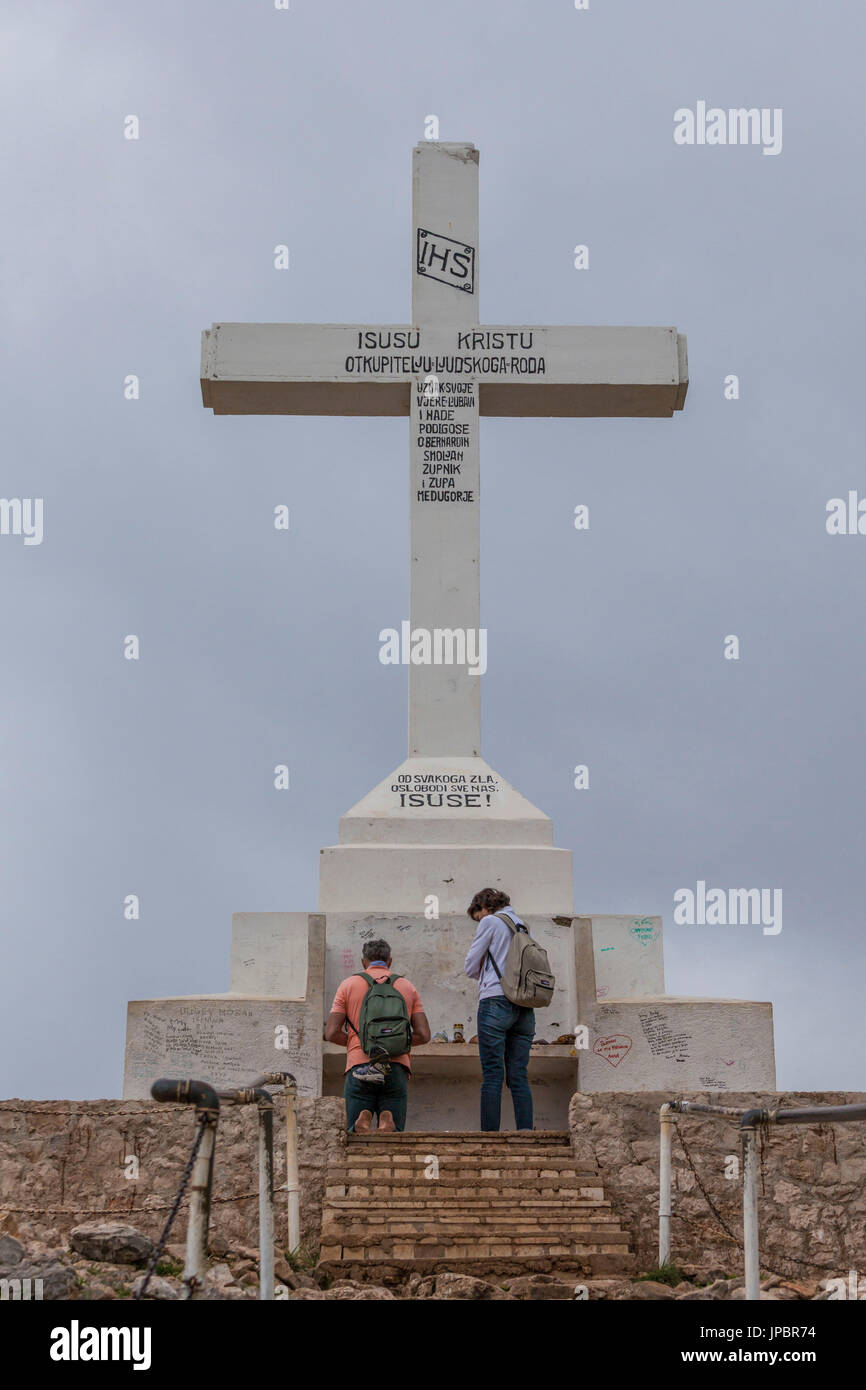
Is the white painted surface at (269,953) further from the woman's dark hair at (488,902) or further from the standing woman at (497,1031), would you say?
the standing woman at (497,1031)

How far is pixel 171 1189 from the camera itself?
22.8ft

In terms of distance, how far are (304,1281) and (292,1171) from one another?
0.75 m

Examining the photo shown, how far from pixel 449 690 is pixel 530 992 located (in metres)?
3.18

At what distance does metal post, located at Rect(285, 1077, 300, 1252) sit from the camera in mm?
6527

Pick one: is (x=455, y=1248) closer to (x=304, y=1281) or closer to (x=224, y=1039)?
(x=304, y=1281)

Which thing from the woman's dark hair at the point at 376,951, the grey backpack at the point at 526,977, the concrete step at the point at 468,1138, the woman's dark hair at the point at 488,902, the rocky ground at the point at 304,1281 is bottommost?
the rocky ground at the point at 304,1281

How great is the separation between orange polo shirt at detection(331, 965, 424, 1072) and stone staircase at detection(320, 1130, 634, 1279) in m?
0.43

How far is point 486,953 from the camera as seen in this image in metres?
7.91

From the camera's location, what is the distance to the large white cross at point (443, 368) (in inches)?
430

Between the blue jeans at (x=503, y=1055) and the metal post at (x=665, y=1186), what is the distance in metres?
1.39

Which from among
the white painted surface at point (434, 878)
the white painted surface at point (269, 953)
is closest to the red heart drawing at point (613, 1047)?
the white painted surface at point (434, 878)

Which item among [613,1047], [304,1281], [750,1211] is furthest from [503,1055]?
[750,1211]
